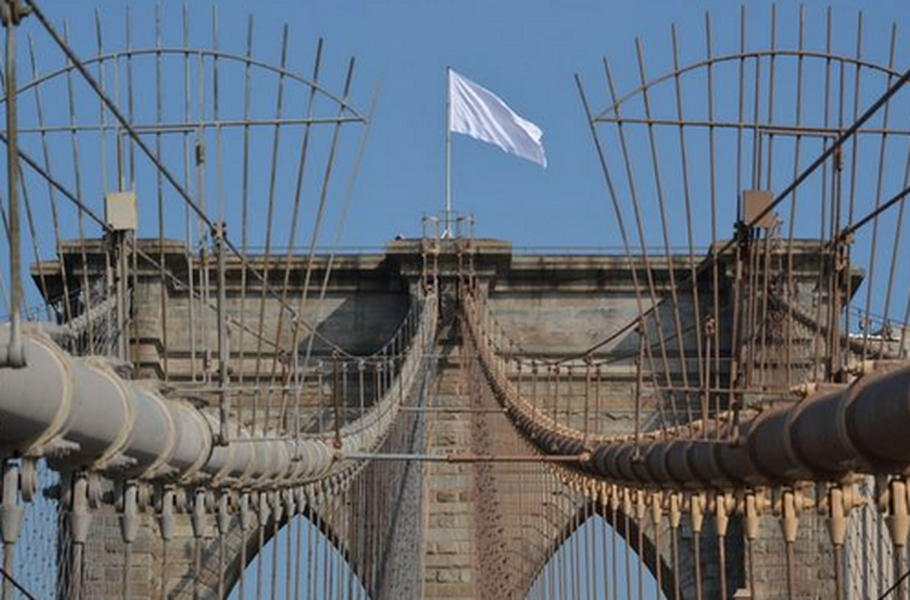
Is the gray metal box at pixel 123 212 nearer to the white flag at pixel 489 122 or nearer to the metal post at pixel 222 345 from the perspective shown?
the metal post at pixel 222 345

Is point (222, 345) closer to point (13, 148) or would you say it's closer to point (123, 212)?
point (13, 148)

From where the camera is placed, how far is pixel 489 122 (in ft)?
101

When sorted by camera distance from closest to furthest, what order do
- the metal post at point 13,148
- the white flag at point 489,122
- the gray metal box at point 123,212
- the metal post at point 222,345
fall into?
the metal post at point 13,148, the metal post at point 222,345, the gray metal box at point 123,212, the white flag at point 489,122

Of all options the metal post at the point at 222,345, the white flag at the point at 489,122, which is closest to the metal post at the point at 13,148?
the metal post at the point at 222,345

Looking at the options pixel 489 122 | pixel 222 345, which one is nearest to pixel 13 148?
pixel 222 345

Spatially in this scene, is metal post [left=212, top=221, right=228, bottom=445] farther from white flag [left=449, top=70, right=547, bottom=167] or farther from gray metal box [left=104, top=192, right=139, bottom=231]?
white flag [left=449, top=70, right=547, bottom=167]

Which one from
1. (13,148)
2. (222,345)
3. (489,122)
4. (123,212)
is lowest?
(13,148)

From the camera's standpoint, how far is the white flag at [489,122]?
1158 inches

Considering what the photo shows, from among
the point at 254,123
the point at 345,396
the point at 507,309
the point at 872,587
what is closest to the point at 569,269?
the point at 507,309

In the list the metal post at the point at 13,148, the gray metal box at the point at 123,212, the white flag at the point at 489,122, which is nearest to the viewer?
the metal post at the point at 13,148

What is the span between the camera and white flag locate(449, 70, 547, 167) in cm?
2942

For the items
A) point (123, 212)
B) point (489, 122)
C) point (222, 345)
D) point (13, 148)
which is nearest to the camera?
point (13, 148)

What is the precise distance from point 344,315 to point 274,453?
19.1 m

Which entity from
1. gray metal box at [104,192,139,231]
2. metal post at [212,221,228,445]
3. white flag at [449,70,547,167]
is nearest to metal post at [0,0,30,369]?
metal post at [212,221,228,445]
